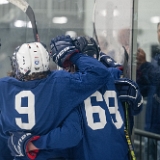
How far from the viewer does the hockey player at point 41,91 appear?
1877 millimetres

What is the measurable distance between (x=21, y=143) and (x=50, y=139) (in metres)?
0.13

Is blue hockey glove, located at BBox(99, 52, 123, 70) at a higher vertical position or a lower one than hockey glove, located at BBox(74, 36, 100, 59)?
lower

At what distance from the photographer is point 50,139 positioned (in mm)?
1845

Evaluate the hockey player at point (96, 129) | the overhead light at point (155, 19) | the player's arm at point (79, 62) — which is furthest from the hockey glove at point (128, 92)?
the overhead light at point (155, 19)

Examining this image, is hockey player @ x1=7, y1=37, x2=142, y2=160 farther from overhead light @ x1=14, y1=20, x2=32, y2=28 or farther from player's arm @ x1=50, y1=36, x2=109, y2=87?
overhead light @ x1=14, y1=20, x2=32, y2=28

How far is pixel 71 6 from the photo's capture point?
2.37 metres

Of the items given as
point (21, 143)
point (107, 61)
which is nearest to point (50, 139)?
point (21, 143)

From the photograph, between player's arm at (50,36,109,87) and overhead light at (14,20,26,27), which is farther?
overhead light at (14,20,26,27)

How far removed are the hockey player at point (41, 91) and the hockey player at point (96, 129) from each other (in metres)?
0.05

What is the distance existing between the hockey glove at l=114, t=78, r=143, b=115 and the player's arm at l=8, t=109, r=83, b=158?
0.29 metres

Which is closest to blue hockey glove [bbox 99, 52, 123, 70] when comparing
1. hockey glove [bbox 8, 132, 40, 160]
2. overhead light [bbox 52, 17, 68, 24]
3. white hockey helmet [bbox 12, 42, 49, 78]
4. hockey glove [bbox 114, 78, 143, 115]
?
hockey glove [bbox 114, 78, 143, 115]

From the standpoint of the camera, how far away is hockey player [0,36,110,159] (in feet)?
6.16

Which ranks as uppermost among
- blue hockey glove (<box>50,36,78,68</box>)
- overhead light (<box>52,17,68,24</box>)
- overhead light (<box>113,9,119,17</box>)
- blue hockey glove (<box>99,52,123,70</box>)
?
overhead light (<box>113,9,119,17</box>)

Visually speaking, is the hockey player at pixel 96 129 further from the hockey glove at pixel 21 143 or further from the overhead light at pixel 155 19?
the overhead light at pixel 155 19
